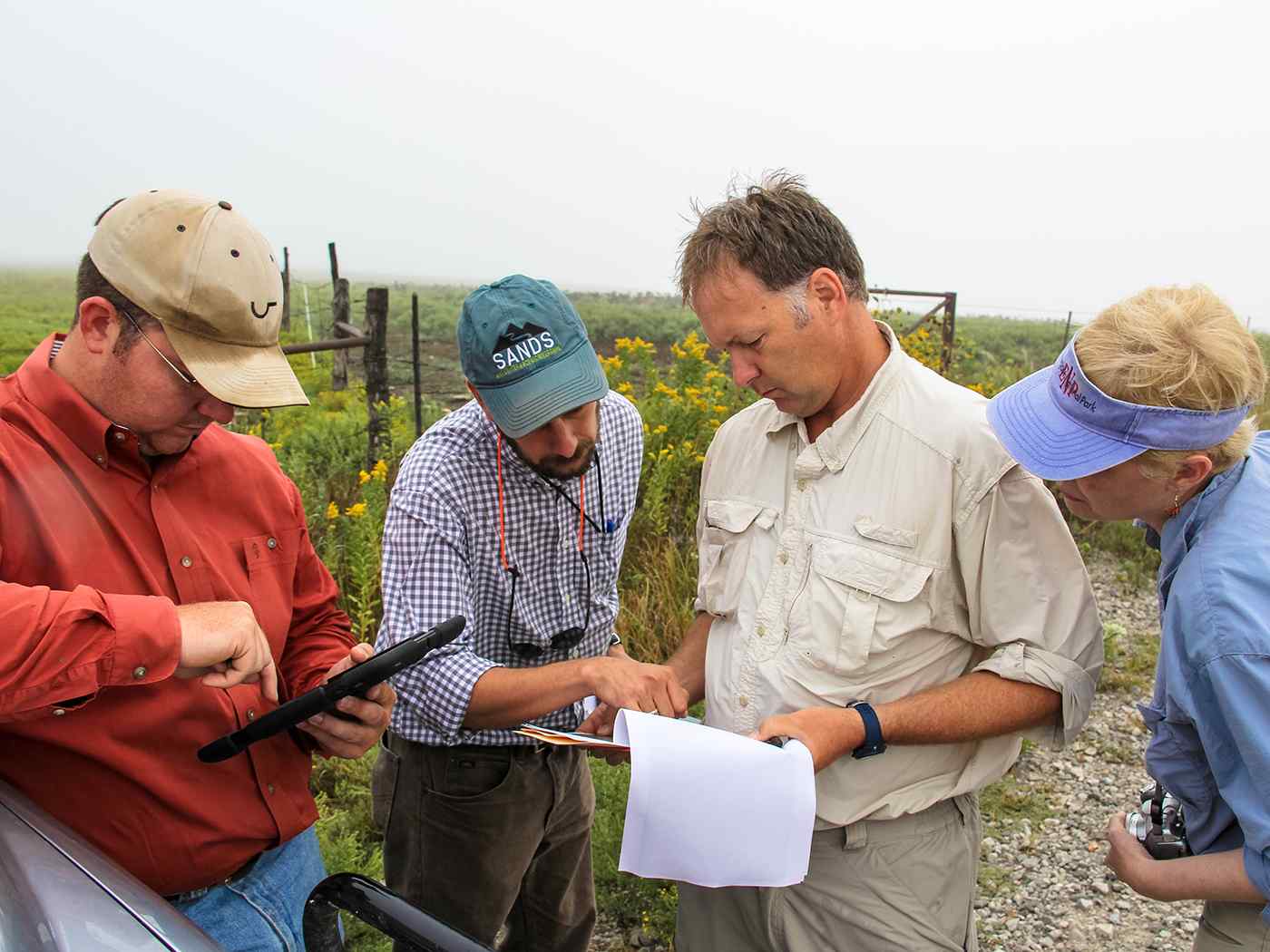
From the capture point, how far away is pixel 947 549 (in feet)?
6.09

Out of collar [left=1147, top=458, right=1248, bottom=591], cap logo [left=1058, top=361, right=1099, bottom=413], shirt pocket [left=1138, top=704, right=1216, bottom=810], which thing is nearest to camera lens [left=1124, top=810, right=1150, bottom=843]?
shirt pocket [left=1138, top=704, right=1216, bottom=810]

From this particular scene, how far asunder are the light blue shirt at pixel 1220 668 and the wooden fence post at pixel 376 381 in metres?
5.51

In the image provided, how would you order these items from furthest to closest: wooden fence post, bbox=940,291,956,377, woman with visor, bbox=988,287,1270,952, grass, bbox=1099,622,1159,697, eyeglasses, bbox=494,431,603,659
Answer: wooden fence post, bbox=940,291,956,377 < grass, bbox=1099,622,1159,697 < eyeglasses, bbox=494,431,603,659 < woman with visor, bbox=988,287,1270,952

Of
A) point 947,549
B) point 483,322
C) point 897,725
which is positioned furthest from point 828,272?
point 897,725

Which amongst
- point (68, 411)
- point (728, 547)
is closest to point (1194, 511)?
point (728, 547)

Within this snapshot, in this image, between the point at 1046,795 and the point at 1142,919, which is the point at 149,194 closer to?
the point at 1142,919

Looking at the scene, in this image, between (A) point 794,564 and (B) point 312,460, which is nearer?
(A) point 794,564

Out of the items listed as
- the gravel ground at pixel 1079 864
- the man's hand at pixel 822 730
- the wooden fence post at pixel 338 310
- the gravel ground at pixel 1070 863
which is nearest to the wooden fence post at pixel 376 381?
the wooden fence post at pixel 338 310

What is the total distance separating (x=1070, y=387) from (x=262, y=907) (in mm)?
1802

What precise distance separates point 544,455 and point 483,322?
354 mm

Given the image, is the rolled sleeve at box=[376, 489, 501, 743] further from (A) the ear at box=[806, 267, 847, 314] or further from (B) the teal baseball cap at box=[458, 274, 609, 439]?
(A) the ear at box=[806, 267, 847, 314]

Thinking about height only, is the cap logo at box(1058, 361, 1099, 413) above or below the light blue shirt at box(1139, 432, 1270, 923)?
above

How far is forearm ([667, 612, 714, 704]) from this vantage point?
2250mm

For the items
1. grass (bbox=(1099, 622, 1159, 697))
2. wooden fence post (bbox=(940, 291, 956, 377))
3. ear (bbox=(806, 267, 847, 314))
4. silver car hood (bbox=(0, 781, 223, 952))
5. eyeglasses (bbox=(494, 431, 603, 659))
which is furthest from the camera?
wooden fence post (bbox=(940, 291, 956, 377))
